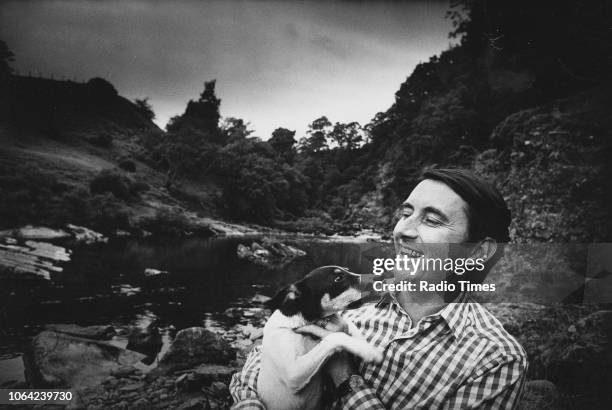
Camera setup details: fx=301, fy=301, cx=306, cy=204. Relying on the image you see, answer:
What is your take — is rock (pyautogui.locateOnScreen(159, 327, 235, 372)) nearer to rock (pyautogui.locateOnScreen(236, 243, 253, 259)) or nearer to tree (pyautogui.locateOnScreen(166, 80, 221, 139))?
rock (pyautogui.locateOnScreen(236, 243, 253, 259))

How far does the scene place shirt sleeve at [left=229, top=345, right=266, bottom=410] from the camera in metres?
1.80

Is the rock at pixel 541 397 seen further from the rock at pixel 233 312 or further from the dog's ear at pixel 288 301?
the rock at pixel 233 312

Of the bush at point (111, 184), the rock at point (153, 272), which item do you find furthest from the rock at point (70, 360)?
the bush at point (111, 184)

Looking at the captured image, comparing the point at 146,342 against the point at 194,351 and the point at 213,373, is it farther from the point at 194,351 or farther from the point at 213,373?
the point at 213,373

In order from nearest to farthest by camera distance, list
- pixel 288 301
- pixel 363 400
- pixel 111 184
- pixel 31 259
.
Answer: pixel 363 400 < pixel 288 301 < pixel 31 259 < pixel 111 184

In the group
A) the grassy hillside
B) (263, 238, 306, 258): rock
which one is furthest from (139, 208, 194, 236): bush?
(263, 238, 306, 258): rock

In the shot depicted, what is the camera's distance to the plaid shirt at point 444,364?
132cm

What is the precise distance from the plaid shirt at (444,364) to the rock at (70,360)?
14.2 ft

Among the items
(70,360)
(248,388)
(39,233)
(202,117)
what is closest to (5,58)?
(39,233)

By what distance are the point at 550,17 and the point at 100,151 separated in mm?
38842

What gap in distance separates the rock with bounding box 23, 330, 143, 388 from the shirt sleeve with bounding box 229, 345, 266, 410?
12.3ft

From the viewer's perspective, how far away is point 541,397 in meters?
3.07

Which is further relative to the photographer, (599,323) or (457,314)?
(599,323)

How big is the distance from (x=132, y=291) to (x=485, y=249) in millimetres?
9546
